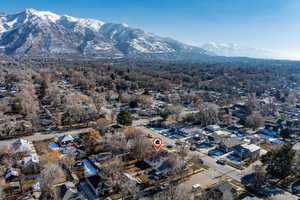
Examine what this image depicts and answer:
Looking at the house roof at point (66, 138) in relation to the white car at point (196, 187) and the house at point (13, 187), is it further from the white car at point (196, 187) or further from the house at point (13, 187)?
the white car at point (196, 187)

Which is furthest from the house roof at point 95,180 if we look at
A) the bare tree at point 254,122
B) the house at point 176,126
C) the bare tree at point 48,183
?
the bare tree at point 254,122

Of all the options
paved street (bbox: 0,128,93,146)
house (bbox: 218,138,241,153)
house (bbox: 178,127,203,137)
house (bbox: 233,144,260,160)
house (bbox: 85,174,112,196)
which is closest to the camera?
house (bbox: 85,174,112,196)

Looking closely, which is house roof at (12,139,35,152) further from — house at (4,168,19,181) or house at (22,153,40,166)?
house at (4,168,19,181)

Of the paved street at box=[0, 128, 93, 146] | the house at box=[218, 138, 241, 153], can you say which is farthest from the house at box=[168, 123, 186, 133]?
the paved street at box=[0, 128, 93, 146]

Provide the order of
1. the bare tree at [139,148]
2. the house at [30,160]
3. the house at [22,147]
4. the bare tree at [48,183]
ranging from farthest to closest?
the house at [22,147] → the bare tree at [139,148] → the house at [30,160] → the bare tree at [48,183]

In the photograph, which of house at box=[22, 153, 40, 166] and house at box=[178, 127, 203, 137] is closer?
house at box=[22, 153, 40, 166]

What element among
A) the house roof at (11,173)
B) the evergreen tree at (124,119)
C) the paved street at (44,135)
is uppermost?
the evergreen tree at (124,119)

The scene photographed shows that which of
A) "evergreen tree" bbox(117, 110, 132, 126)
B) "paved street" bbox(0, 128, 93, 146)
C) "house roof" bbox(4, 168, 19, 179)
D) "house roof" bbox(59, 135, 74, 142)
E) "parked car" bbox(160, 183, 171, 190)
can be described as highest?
"evergreen tree" bbox(117, 110, 132, 126)
